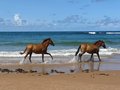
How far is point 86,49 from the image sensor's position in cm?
2205

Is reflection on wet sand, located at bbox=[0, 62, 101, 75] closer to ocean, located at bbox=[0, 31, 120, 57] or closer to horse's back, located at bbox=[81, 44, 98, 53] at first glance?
horse's back, located at bbox=[81, 44, 98, 53]

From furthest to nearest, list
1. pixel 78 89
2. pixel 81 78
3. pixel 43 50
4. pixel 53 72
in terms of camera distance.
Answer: pixel 43 50 → pixel 53 72 → pixel 81 78 → pixel 78 89

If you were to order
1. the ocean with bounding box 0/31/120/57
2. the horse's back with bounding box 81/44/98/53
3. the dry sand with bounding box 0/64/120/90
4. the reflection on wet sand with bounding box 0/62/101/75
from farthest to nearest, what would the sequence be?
the ocean with bounding box 0/31/120/57, the horse's back with bounding box 81/44/98/53, the reflection on wet sand with bounding box 0/62/101/75, the dry sand with bounding box 0/64/120/90

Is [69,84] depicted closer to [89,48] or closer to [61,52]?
[89,48]

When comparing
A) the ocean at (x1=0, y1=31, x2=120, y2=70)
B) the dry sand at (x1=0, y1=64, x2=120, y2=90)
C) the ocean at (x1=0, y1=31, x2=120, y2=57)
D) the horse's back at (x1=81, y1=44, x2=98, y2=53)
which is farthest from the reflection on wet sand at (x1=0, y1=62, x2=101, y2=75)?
the ocean at (x1=0, y1=31, x2=120, y2=57)

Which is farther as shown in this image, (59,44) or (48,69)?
(59,44)

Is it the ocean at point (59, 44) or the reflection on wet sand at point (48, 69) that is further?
the ocean at point (59, 44)

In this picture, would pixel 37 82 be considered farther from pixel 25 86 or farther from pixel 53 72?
pixel 53 72

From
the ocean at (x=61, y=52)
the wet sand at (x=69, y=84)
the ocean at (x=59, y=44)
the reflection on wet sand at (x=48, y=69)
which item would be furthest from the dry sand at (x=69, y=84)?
the ocean at (x=59, y=44)

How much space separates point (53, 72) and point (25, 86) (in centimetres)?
461

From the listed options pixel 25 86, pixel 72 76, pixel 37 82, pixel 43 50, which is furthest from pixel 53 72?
pixel 43 50

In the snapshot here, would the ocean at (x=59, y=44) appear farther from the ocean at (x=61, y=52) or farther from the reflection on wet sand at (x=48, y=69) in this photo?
the reflection on wet sand at (x=48, y=69)

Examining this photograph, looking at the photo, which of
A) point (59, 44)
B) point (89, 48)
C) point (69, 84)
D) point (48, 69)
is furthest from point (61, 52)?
point (69, 84)

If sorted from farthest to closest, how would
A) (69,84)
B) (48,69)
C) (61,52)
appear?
1. (61,52)
2. (48,69)
3. (69,84)
